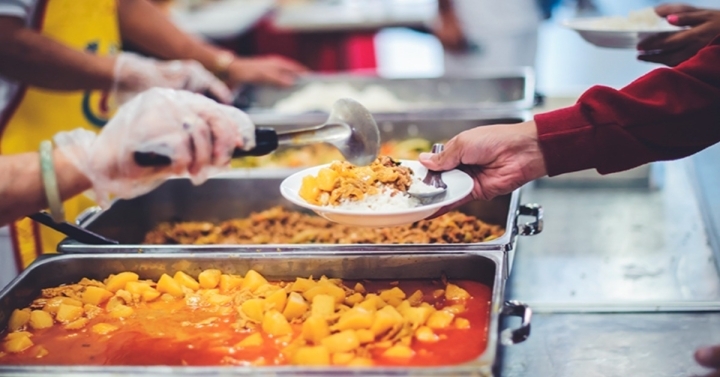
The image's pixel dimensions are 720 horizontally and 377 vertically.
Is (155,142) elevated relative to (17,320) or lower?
elevated

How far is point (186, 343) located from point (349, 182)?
51 cm

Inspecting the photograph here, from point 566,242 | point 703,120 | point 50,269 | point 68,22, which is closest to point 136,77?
point 68,22

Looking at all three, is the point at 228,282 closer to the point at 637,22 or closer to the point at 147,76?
the point at 147,76

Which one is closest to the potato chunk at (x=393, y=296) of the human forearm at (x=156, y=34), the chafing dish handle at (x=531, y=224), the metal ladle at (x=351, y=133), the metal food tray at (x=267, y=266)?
the metal food tray at (x=267, y=266)

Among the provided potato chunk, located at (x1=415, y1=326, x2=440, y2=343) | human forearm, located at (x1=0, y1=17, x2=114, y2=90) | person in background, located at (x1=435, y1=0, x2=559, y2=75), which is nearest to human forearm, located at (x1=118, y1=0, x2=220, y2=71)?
human forearm, located at (x1=0, y1=17, x2=114, y2=90)

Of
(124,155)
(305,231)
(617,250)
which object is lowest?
(617,250)

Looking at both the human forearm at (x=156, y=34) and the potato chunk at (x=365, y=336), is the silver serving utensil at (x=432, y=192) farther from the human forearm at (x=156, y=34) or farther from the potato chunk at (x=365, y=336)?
the human forearm at (x=156, y=34)

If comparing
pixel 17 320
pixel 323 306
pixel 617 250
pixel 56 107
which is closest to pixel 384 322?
pixel 323 306

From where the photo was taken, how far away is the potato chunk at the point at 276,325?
152 centimetres

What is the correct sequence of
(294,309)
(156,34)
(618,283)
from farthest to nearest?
(156,34), (618,283), (294,309)

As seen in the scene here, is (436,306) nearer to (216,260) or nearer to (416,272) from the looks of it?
(416,272)

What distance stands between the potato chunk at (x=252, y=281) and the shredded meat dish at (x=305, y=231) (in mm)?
423

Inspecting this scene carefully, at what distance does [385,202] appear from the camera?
1.61 metres

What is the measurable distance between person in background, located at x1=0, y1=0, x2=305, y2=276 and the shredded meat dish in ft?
1.53
